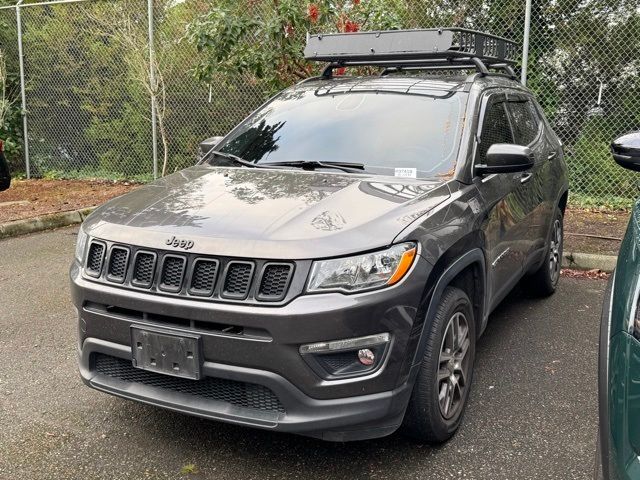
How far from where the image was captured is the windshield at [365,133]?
3.48m

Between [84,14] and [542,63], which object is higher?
[84,14]

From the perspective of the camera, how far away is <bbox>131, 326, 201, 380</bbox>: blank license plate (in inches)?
102

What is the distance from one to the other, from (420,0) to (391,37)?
4.58 meters

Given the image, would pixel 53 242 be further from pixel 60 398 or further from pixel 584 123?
pixel 584 123

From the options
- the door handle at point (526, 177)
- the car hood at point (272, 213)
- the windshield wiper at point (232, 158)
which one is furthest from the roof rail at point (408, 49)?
the car hood at point (272, 213)

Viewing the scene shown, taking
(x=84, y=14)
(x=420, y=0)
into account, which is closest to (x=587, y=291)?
(x=420, y=0)

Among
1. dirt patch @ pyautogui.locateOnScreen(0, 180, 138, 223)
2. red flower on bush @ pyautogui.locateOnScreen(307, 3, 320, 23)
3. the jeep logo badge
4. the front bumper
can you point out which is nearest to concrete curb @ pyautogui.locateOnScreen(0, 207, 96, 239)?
dirt patch @ pyautogui.locateOnScreen(0, 180, 138, 223)

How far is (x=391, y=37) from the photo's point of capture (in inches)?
173

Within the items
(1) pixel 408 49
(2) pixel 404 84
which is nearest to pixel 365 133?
(2) pixel 404 84

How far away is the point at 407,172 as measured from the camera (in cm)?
339

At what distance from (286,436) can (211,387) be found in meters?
0.66

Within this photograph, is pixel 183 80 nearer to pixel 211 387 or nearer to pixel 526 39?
pixel 526 39

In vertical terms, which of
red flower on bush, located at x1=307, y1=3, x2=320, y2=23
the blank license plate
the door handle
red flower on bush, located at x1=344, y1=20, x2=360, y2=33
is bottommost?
the blank license plate

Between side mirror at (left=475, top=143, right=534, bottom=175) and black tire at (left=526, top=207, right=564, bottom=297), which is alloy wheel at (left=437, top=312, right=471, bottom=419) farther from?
black tire at (left=526, top=207, right=564, bottom=297)
